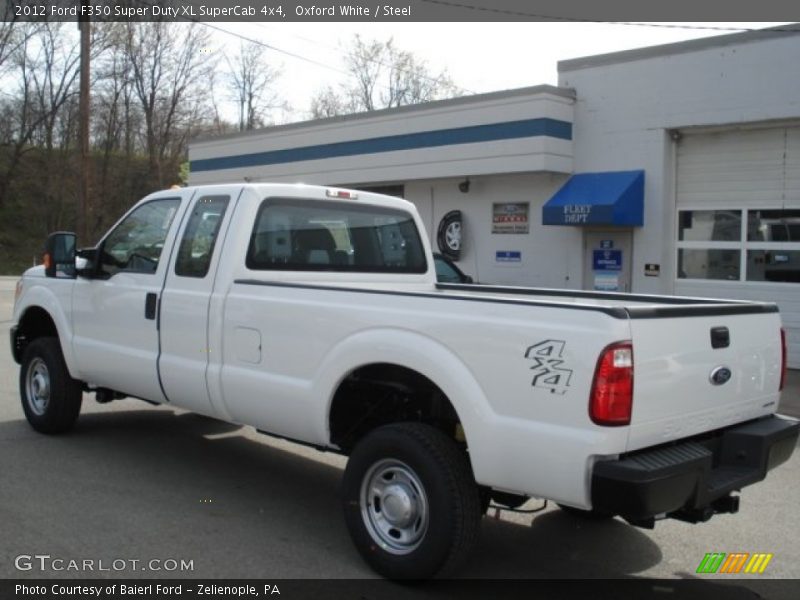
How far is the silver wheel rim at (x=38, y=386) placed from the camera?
22.2 feet

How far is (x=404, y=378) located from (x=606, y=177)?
35.0 feet

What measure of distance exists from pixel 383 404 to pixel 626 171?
10.4m

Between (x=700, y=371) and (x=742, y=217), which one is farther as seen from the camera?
(x=742, y=217)

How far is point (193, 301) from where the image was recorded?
5270 mm

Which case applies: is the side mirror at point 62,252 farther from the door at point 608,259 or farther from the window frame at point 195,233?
the door at point 608,259

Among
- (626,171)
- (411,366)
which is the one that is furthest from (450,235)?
(411,366)

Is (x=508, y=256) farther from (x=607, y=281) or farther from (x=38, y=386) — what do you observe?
(x=38, y=386)

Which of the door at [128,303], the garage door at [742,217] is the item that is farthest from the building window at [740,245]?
the door at [128,303]

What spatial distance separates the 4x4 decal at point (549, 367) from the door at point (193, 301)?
7.83 feet

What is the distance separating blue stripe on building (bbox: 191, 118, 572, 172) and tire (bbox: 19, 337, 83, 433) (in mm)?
9734

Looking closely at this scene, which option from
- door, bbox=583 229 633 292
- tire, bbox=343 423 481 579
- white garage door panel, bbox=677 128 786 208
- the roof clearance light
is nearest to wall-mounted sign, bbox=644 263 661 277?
door, bbox=583 229 633 292

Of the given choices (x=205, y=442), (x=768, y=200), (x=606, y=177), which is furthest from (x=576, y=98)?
(x=205, y=442)

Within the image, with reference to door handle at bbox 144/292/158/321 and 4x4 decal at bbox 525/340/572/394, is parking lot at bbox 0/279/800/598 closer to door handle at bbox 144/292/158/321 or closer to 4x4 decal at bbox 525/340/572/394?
door handle at bbox 144/292/158/321

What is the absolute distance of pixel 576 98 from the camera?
47.7ft
